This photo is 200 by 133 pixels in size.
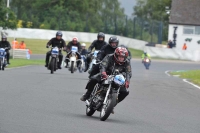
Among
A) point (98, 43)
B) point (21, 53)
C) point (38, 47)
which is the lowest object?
point (38, 47)

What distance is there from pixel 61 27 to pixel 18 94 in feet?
213

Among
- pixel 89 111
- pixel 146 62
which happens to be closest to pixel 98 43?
pixel 89 111

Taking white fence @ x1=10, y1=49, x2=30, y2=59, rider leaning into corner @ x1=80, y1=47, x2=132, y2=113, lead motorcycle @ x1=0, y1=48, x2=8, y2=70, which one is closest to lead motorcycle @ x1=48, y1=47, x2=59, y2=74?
lead motorcycle @ x1=0, y1=48, x2=8, y2=70

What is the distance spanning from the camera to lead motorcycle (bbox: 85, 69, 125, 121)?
511 inches

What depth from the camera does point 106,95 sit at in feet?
43.4

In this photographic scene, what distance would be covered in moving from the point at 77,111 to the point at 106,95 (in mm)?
1716

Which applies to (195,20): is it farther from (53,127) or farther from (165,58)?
(53,127)

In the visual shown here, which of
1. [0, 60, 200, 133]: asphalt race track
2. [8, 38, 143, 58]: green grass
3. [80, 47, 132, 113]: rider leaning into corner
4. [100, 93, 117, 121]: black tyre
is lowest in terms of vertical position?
[8, 38, 143, 58]: green grass

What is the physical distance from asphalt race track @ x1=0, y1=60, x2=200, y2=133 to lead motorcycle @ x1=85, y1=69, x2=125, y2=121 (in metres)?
0.19

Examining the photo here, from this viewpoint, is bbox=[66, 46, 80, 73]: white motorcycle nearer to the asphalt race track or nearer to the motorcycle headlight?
the asphalt race track

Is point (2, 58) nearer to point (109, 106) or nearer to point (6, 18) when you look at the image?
point (109, 106)

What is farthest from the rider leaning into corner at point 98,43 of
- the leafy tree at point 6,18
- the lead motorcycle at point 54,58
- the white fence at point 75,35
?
the white fence at point 75,35

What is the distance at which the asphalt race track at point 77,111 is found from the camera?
11586 mm

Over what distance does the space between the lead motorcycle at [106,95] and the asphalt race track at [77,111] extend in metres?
0.19
